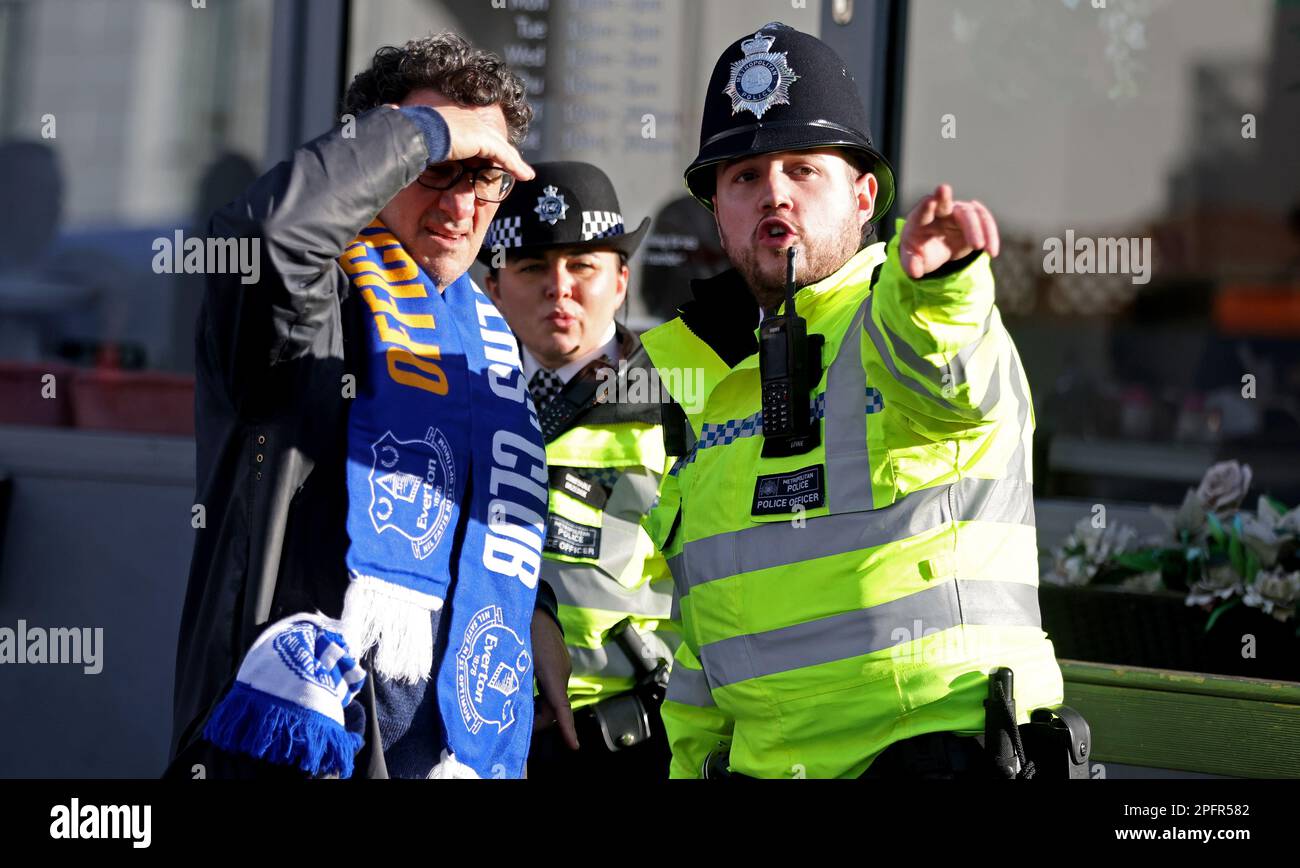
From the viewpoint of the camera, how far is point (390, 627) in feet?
6.86

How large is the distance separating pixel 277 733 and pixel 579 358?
1725 mm

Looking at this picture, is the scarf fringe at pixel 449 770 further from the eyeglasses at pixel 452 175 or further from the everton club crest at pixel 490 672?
the eyeglasses at pixel 452 175

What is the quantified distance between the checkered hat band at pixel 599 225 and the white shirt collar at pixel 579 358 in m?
0.26

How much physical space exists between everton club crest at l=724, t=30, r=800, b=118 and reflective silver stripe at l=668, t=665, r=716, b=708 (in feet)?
3.38

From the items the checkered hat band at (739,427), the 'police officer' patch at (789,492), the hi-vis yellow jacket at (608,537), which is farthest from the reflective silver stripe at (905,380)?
the hi-vis yellow jacket at (608,537)

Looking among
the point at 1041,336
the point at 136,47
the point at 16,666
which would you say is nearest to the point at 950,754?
the point at 1041,336

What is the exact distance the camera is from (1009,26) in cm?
450

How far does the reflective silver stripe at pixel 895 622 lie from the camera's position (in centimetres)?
209

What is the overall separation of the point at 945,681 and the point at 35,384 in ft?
13.9

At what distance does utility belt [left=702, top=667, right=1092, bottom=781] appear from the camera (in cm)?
202

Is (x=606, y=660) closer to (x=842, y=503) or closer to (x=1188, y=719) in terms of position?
(x=842, y=503)

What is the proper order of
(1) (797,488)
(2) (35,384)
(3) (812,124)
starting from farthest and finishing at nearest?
(2) (35,384) < (3) (812,124) < (1) (797,488)

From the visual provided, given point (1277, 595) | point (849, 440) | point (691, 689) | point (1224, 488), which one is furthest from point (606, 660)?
point (1224, 488)
